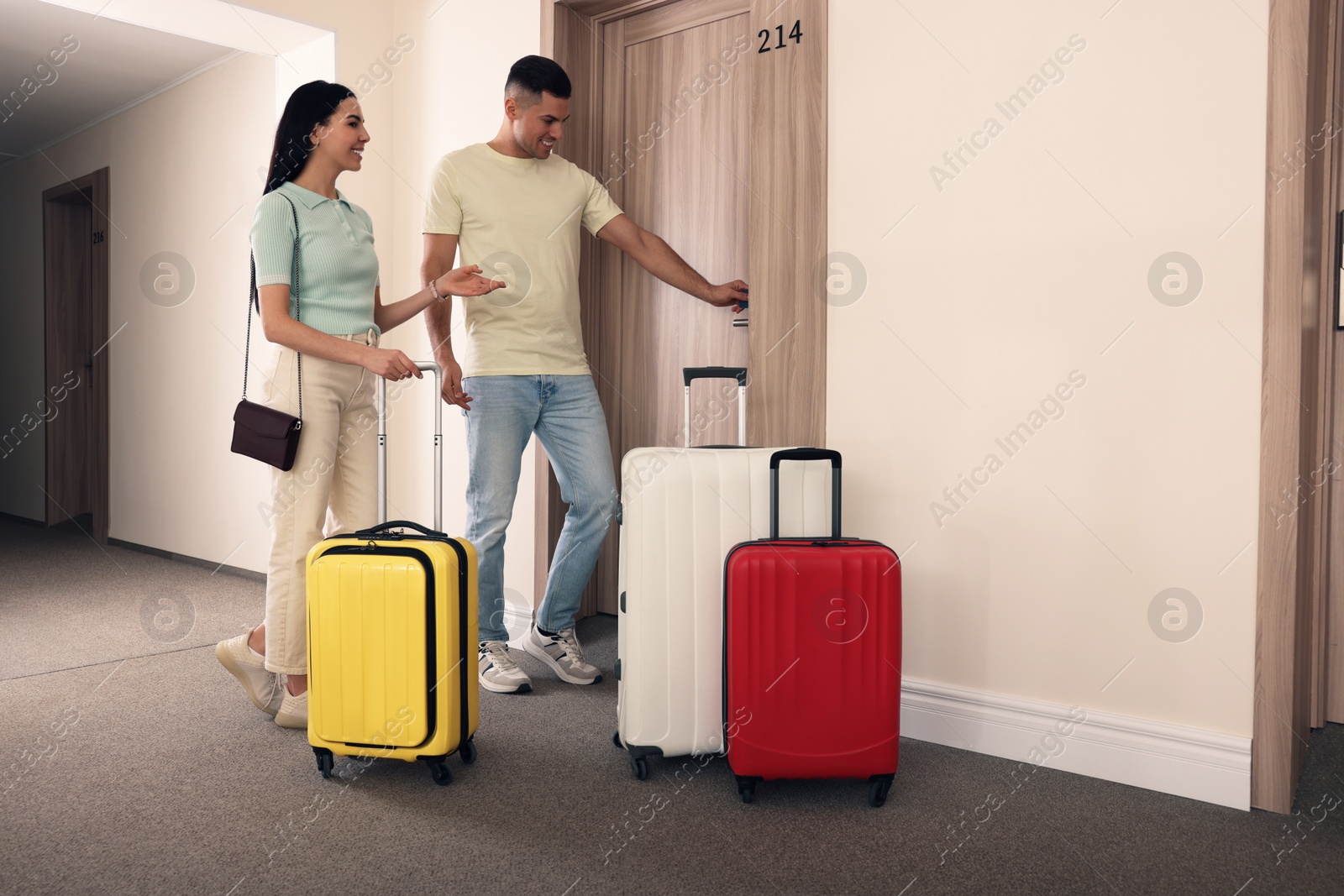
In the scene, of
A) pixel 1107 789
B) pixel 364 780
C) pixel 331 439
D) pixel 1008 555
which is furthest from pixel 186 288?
pixel 1107 789

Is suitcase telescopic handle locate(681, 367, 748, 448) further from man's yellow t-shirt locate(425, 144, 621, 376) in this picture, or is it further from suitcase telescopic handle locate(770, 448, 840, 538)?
man's yellow t-shirt locate(425, 144, 621, 376)

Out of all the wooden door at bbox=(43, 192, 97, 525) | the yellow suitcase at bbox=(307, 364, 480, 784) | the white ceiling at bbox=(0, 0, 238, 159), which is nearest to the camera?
the yellow suitcase at bbox=(307, 364, 480, 784)

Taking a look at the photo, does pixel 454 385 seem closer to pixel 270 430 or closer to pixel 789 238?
pixel 270 430

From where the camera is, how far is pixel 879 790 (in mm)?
1730

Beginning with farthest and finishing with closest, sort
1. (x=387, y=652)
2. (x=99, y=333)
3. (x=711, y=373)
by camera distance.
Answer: (x=99, y=333)
(x=711, y=373)
(x=387, y=652)

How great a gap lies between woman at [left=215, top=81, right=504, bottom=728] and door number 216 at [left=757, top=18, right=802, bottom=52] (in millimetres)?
949

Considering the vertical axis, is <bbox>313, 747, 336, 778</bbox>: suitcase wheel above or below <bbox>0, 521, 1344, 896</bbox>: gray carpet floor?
above

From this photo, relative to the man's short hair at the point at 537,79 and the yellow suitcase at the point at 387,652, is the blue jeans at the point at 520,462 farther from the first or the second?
the man's short hair at the point at 537,79

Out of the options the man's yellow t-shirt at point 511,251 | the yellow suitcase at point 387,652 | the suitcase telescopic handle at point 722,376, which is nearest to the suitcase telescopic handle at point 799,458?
the suitcase telescopic handle at point 722,376

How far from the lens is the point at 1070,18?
190cm

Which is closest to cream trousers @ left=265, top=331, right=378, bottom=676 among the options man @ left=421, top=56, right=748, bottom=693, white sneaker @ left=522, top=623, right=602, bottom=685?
man @ left=421, top=56, right=748, bottom=693

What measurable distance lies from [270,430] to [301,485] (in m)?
0.15

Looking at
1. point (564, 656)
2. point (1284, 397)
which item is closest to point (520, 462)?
point (564, 656)

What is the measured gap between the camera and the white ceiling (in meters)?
3.92
